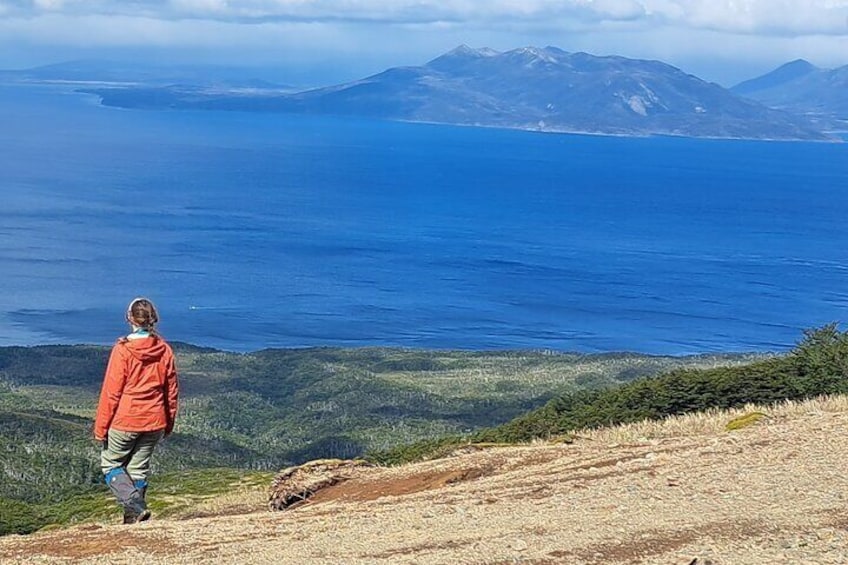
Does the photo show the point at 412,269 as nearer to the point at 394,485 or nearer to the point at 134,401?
the point at 394,485

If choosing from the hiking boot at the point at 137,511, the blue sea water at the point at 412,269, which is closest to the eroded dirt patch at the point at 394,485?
the hiking boot at the point at 137,511

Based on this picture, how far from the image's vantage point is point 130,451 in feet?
31.8

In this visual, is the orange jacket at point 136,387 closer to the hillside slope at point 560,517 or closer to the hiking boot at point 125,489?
the hiking boot at point 125,489

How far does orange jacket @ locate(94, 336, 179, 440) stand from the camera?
9.36m

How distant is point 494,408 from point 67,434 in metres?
24.3

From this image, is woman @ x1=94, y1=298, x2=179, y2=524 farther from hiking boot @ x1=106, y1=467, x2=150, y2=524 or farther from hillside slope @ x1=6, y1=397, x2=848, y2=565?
hillside slope @ x1=6, y1=397, x2=848, y2=565

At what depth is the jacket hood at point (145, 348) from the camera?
9344 millimetres

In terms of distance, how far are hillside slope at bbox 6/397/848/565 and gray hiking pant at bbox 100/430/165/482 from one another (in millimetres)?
482

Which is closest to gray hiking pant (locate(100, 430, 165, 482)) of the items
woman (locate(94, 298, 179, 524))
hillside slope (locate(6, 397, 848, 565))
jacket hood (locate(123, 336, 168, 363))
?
woman (locate(94, 298, 179, 524))

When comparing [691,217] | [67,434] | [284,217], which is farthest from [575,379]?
[691,217]

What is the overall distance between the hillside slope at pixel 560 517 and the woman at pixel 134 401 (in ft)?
1.82

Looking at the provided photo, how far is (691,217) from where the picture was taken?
174875 millimetres

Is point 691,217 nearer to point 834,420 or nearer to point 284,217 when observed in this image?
point 284,217

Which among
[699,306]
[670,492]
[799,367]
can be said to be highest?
[670,492]
